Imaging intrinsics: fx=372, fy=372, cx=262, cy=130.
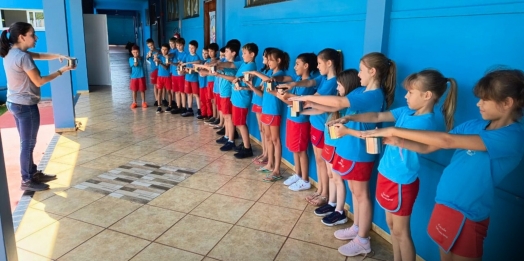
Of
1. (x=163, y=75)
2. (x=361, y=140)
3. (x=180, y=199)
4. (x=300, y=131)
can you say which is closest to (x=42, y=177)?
(x=180, y=199)

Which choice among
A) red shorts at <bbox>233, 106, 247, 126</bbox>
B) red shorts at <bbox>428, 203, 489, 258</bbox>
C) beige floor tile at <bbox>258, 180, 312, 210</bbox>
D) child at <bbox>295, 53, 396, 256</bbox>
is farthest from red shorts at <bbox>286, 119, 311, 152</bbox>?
red shorts at <bbox>428, 203, 489, 258</bbox>

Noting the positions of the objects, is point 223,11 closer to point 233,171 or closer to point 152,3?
point 233,171

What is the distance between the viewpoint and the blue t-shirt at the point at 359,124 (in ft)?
7.61

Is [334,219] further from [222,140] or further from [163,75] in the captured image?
[163,75]

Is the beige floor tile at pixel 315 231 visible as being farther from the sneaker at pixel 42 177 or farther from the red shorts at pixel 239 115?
the sneaker at pixel 42 177

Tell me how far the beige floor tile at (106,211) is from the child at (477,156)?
227 centimetres

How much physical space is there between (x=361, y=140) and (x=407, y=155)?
1.80 ft

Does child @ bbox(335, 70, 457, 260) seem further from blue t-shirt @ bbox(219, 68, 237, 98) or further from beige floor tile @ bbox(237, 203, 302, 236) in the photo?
blue t-shirt @ bbox(219, 68, 237, 98)

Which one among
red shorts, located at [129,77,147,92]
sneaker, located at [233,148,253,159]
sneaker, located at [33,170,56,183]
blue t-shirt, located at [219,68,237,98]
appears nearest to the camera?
sneaker, located at [33,170,56,183]

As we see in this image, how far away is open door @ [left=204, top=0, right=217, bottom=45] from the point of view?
671cm

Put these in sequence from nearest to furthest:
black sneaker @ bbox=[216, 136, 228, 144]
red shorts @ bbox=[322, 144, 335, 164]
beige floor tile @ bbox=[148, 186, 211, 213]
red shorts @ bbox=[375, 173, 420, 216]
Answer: red shorts @ bbox=[375, 173, 420, 216], red shorts @ bbox=[322, 144, 335, 164], beige floor tile @ bbox=[148, 186, 211, 213], black sneaker @ bbox=[216, 136, 228, 144]

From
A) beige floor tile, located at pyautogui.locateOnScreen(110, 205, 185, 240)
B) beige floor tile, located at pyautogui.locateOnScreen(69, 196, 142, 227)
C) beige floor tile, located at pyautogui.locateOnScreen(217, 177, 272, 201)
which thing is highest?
beige floor tile, located at pyautogui.locateOnScreen(217, 177, 272, 201)

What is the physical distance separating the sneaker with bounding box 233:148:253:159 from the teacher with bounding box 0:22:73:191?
2.09 metres

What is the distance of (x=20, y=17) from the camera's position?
894 cm
